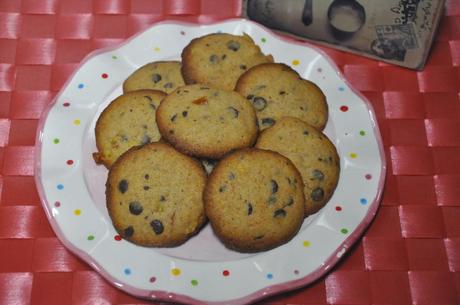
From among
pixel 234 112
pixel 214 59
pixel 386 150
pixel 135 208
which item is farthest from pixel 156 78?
pixel 386 150

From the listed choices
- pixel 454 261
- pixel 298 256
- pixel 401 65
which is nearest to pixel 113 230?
pixel 298 256

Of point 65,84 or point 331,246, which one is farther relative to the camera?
point 65,84

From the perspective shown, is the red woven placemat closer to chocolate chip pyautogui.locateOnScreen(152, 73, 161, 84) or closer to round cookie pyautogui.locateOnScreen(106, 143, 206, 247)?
round cookie pyautogui.locateOnScreen(106, 143, 206, 247)

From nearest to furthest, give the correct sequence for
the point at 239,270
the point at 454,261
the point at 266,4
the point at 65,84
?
1. the point at 239,270
2. the point at 454,261
3. the point at 65,84
4. the point at 266,4

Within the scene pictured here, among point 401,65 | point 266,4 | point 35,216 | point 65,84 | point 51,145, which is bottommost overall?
point 35,216

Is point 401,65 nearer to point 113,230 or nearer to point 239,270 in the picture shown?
point 239,270

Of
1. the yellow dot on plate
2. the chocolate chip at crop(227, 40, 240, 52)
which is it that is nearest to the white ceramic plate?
the yellow dot on plate

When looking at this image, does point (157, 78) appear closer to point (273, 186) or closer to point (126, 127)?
point (126, 127)
